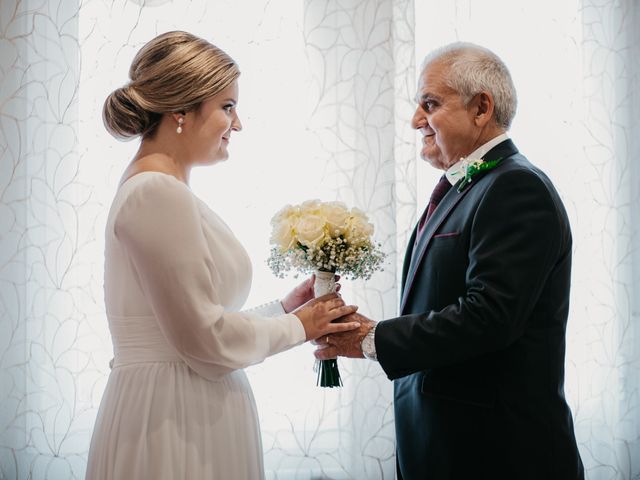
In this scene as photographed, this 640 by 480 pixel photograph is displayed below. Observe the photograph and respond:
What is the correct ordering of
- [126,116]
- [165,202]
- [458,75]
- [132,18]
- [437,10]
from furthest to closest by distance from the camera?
[437,10]
[132,18]
[458,75]
[126,116]
[165,202]

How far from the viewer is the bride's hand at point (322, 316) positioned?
6.76ft

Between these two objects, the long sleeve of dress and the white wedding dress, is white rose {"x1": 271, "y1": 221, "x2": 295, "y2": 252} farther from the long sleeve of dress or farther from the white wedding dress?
the long sleeve of dress

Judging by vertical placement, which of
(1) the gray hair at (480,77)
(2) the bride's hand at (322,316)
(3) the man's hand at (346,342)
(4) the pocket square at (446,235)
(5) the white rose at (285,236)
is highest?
(1) the gray hair at (480,77)

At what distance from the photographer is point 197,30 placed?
319 cm

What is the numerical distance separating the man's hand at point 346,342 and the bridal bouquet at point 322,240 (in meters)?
0.16

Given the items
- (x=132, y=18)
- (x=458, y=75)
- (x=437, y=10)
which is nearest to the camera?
(x=458, y=75)

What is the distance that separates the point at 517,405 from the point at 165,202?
1.16 meters

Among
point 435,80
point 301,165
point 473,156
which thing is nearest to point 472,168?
point 473,156

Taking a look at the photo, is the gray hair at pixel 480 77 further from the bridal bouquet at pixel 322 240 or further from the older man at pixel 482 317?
the bridal bouquet at pixel 322 240

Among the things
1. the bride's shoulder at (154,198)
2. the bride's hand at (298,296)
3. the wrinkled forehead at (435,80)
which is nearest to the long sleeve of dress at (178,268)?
the bride's shoulder at (154,198)

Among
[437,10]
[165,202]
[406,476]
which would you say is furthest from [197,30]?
[406,476]

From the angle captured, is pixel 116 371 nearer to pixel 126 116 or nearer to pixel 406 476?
pixel 126 116

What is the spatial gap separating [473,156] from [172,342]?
1107 millimetres

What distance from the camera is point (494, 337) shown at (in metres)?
1.83
